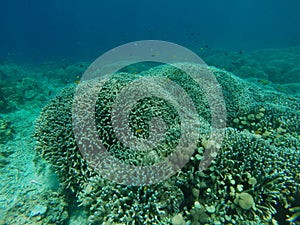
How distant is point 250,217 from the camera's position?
257 centimetres

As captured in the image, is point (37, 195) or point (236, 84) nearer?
point (37, 195)

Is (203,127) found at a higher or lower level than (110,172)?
higher

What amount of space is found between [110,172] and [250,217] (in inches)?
89.8

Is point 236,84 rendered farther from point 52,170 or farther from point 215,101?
point 52,170

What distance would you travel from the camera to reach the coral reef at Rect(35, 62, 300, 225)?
2.55 m

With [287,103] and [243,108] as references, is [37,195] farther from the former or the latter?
[287,103]

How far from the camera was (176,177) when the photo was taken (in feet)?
9.14

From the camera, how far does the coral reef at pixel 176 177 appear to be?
255 cm

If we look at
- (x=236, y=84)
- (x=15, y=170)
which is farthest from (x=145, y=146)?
(x=236, y=84)

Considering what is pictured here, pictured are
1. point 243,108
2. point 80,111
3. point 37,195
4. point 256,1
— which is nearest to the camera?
Result: point 37,195

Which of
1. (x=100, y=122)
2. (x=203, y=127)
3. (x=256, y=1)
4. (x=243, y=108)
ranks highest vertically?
(x=256, y=1)

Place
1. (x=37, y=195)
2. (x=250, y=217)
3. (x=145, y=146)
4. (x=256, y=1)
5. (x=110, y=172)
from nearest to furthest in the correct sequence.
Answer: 1. (x=250, y=217)
2. (x=110, y=172)
3. (x=145, y=146)
4. (x=37, y=195)
5. (x=256, y=1)

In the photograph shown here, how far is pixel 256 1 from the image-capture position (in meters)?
144

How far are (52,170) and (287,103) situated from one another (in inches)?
303
